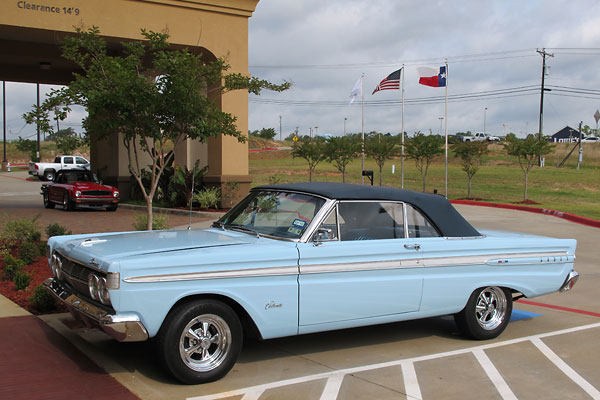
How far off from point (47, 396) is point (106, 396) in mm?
446

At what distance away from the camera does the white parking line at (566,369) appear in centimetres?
501

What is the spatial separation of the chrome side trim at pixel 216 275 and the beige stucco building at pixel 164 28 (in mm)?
11048

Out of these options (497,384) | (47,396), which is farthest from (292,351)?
(47,396)

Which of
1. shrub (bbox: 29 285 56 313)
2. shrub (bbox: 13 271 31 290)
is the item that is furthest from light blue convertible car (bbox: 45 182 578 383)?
shrub (bbox: 13 271 31 290)

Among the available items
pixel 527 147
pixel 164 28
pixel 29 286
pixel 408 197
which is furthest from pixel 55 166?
pixel 408 197

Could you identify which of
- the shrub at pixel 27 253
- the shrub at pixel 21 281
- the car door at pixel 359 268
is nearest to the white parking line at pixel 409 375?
the car door at pixel 359 268

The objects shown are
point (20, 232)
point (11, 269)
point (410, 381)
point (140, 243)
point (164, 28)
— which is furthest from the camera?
point (164, 28)

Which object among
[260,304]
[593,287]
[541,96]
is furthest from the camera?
[541,96]

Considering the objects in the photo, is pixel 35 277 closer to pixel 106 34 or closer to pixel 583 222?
pixel 106 34

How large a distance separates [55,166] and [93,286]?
44.6m

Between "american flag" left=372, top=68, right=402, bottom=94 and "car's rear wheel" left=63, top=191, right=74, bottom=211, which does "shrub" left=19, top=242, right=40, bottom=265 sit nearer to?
"car's rear wheel" left=63, top=191, right=74, bottom=211

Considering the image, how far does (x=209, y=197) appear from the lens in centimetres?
1931

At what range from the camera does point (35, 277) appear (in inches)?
334

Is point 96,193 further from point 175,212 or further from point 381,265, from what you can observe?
point 381,265
